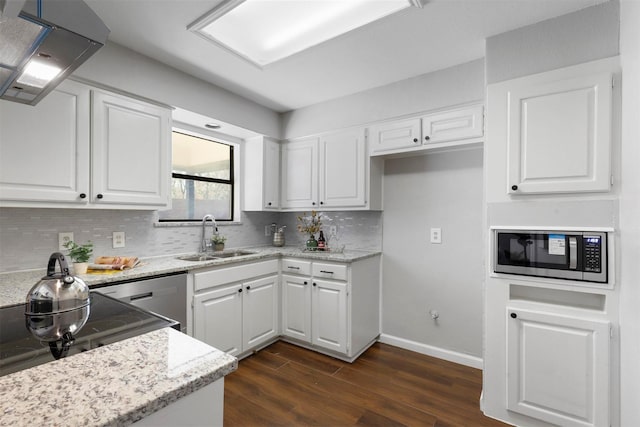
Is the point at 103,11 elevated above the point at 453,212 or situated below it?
above

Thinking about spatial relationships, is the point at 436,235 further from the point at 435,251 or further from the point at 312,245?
the point at 312,245

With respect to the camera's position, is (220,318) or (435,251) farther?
(435,251)

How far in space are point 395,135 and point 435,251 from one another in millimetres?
1094

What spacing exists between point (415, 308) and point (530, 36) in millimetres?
2227

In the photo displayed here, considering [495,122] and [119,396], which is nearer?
[119,396]

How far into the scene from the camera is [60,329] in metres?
0.93

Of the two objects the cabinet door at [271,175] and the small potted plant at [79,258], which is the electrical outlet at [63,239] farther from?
the cabinet door at [271,175]

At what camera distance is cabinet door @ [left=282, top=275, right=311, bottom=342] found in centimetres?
283

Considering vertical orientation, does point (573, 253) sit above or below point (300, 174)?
below

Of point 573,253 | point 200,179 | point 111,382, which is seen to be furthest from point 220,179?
point 573,253

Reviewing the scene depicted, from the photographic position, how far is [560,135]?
1729mm

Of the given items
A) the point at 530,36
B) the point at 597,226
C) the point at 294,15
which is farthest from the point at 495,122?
the point at 294,15

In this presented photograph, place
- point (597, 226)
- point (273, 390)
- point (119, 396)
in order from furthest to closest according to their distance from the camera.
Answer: point (273, 390), point (597, 226), point (119, 396)

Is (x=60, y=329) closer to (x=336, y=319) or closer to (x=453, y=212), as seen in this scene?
(x=336, y=319)
